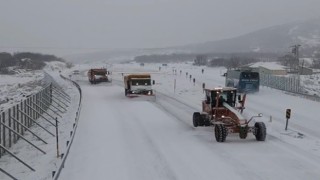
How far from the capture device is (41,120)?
91.9ft

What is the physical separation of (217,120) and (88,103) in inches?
681

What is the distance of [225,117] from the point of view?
21.2 m

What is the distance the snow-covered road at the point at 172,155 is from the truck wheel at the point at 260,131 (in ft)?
1.03

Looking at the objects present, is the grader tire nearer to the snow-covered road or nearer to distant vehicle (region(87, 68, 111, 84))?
the snow-covered road

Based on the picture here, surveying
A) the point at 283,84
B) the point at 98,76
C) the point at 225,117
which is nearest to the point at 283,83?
the point at 283,84

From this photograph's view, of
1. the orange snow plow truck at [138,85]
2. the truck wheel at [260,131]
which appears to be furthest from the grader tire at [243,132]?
the orange snow plow truck at [138,85]

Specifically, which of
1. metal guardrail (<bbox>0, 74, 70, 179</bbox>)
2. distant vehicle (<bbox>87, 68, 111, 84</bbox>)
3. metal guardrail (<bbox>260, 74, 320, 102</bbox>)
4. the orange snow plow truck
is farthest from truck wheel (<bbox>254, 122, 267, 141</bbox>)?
distant vehicle (<bbox>87, 68, 111, 84</bbox>)

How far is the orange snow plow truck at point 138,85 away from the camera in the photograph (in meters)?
40.3

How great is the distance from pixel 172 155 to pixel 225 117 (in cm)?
492

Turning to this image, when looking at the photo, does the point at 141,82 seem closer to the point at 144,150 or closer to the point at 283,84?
the point at 283,84

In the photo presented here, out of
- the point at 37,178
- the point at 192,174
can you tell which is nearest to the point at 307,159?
the point at 192,174

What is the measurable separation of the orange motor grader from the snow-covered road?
44 cm

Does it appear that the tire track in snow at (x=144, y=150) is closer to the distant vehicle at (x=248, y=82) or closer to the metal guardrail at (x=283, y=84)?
the distant vehicle at (x=248, y=82)

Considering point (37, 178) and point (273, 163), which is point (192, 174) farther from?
point (37, 178)
